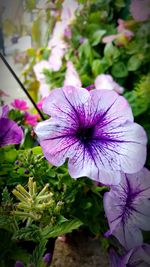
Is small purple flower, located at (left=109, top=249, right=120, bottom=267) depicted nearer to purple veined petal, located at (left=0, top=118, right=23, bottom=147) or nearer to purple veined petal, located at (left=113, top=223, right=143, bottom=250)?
purple veined petal, located at (left=113, top=223, right=143, bottom=250)

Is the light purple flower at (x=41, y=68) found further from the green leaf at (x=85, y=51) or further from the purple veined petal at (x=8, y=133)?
the purple veined petal at (x=8, y=133)

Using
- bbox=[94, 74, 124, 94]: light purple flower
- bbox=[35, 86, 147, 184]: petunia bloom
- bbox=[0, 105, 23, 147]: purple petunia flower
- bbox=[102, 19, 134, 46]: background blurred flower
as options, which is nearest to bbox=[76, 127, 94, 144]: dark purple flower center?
bbox=[35, 86, 147, 184]: petunia bloom

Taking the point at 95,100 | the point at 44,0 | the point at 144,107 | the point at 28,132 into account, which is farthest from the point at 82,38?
the point at 95,100

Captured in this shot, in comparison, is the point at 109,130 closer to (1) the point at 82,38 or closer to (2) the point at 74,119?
(2) the point at 74,119

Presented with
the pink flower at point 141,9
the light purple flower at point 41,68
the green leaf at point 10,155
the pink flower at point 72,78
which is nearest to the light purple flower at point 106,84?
the pink flower at point 72,78

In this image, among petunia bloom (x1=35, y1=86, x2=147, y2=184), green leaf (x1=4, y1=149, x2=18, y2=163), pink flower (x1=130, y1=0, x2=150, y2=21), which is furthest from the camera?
pink flower (x1=130, y1=0, x2=150, y2=21)

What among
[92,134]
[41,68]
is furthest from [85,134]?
[41,68]
